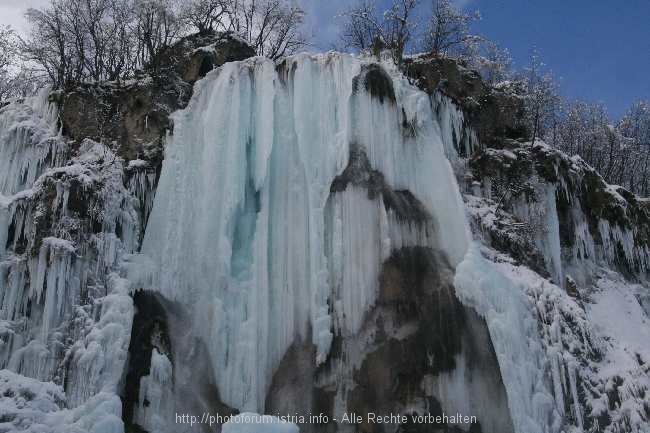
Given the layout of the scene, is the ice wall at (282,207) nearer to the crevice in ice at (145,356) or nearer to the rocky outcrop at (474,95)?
the crevice in ice at (145,356)

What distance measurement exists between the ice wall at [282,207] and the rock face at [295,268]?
1.6 inches

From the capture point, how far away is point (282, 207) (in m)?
11.4

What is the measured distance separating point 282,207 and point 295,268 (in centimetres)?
128

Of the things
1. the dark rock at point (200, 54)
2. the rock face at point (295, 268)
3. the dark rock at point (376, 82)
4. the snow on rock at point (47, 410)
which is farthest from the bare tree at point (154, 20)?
the snow on rock at point (47, 410)

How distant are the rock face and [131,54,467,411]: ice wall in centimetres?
4

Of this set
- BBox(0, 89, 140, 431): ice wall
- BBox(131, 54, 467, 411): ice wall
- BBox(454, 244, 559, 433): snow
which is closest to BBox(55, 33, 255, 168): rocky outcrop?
BBox(0, 89, 140, 431): ice wall

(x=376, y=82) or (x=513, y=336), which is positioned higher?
(x=376, y=82)

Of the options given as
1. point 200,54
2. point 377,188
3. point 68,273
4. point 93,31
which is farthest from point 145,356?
point 93,31

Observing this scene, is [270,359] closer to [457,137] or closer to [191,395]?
[191,395]

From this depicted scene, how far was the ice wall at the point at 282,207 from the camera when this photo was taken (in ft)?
34.9

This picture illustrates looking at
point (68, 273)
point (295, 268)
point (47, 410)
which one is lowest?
point (47, 410)

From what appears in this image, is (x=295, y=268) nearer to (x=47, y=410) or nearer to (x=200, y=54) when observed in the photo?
(x=47, y=410)

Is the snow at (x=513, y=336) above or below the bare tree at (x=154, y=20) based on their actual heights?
below

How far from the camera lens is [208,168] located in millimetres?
11523
